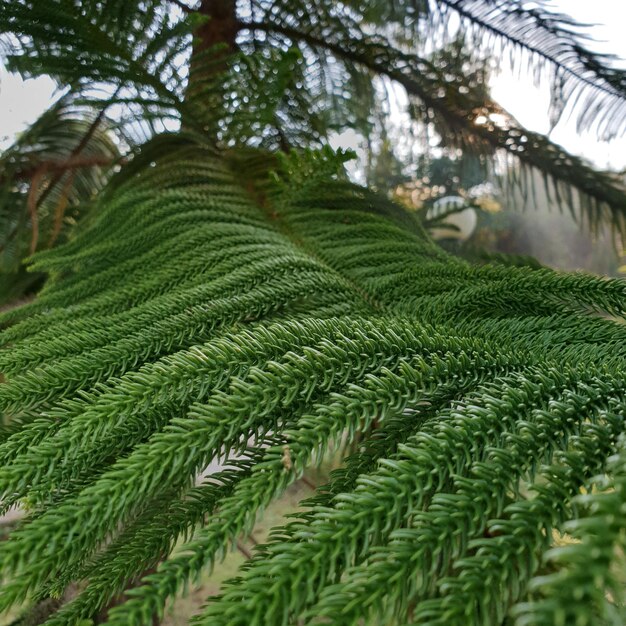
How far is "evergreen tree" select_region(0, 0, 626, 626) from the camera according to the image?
0.61ft

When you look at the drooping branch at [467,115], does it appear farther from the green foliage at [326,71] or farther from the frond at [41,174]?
the frond at [41,174]

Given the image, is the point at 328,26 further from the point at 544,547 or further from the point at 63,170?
the point at 544,547

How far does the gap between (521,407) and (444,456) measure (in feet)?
0.20

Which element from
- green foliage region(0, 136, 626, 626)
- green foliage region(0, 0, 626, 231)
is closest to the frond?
green foliage region(0, 0, 626, 231)

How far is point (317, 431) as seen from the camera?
0.25 meters

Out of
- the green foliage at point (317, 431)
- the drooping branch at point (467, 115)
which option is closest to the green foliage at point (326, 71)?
the drooping branch at point (467, 115)

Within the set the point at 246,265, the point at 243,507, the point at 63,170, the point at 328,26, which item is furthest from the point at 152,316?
the point at 328,26

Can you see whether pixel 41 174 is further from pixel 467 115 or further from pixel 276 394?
pixel 467 115

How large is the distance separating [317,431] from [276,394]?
4 cm

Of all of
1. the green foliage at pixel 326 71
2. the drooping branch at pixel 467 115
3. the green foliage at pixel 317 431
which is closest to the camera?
the green foliage at pixel 317 431

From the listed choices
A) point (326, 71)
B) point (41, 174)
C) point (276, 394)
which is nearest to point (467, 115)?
point (326, 71)

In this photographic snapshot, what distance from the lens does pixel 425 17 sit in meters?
1.01

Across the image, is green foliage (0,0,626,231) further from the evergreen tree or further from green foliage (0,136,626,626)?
green foliage (0,136,626,626)

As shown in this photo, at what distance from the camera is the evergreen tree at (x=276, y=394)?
7.3 inches
